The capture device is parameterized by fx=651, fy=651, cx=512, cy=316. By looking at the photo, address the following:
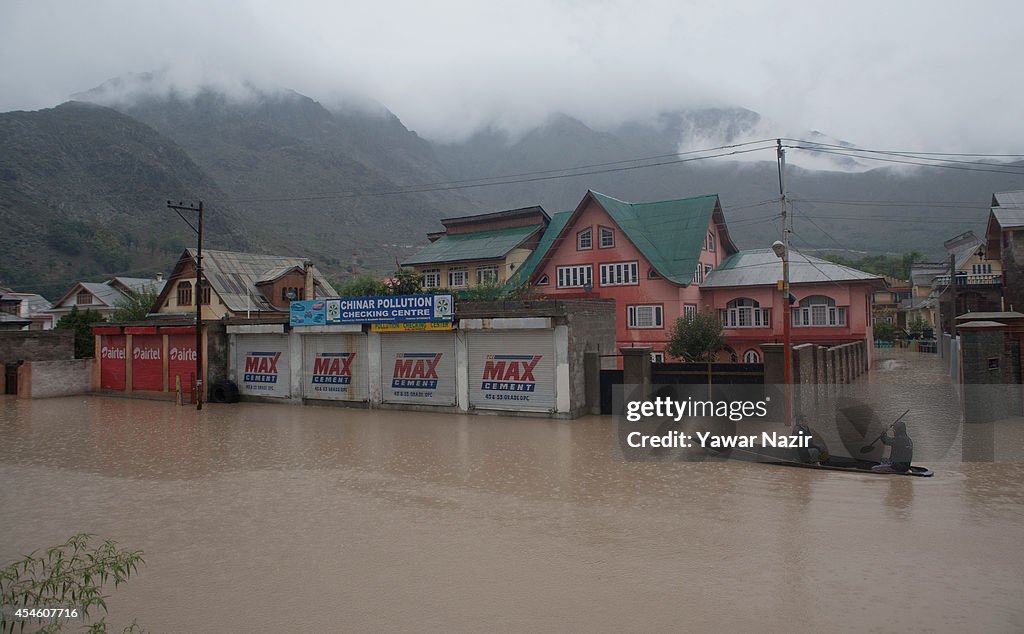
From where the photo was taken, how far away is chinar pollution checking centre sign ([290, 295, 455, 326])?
2269 centimetres

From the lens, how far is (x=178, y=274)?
48844 mm

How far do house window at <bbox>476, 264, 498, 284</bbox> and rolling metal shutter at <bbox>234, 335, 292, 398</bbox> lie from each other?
16.0m

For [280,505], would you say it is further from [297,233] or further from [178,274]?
[297,233]

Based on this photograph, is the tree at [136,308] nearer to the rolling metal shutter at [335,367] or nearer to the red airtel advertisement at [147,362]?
the red airtel advertisement at [147,362]

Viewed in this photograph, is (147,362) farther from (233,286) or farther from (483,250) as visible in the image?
(483,250)

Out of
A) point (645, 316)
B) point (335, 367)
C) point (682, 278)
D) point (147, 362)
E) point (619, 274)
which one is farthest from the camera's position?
point (619, 274)

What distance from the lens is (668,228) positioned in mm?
39688

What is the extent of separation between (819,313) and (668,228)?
9880 millimetres

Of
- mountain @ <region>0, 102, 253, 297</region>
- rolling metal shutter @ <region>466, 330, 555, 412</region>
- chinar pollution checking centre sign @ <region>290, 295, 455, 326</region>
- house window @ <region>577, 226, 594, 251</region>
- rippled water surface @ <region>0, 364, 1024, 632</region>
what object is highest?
mountain @ <region>0, 102, 253, 297</region>

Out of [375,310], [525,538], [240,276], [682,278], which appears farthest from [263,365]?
[240,276]

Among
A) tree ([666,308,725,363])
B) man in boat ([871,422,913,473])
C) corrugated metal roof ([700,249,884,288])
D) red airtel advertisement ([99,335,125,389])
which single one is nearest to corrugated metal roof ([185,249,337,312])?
red airtel advertisement ([99,335,125,389])

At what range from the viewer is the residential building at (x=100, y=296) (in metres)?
58.3

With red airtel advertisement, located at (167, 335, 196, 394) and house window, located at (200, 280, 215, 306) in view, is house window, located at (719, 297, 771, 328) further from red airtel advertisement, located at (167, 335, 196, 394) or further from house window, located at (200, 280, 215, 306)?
house window, located at (200, 280, 215, 306)

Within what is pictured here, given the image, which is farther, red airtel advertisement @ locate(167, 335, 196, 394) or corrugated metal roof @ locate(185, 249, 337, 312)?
corrugated metal roof @ locate(185, 249, 337, 312)
